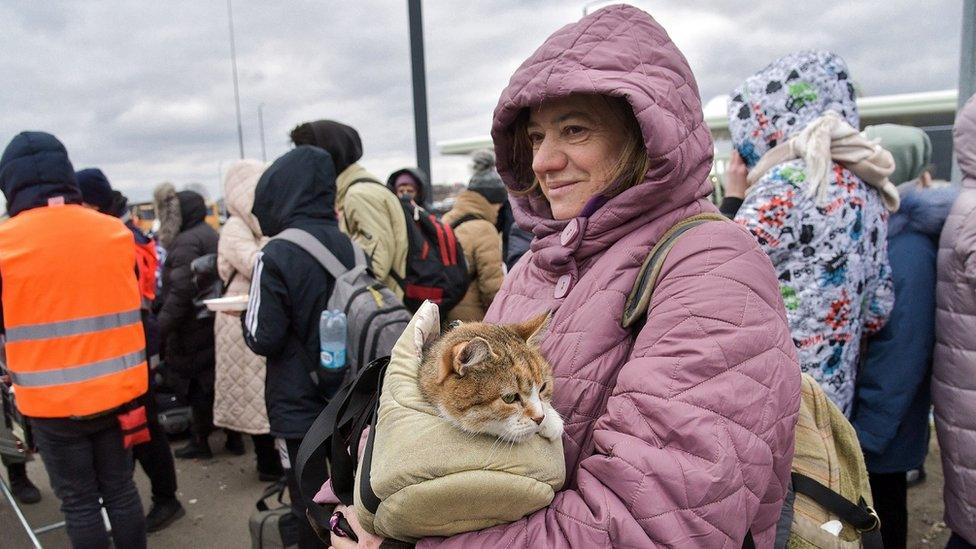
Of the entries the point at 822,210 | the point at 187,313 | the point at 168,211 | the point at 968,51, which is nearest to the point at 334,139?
the point at 187,313

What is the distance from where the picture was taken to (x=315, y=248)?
314cm

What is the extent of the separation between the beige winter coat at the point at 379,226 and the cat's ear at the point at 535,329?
2531 millimetres

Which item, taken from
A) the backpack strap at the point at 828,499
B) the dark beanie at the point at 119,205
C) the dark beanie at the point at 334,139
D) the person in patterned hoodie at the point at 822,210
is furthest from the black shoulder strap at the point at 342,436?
the dark beanie at the point at 119,205

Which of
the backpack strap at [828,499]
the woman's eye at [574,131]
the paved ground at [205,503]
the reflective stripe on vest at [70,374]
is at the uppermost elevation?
the woman's eye at [574,131]

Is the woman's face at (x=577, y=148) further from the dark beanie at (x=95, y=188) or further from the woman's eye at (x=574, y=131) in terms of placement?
the dark beanie at (x=95, y=188)

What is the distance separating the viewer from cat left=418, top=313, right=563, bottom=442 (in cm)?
124

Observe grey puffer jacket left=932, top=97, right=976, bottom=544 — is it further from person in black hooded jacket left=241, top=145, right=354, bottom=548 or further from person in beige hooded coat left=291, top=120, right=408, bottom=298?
person in beige hooded coat left=291, top=120, right=408, bottom=298

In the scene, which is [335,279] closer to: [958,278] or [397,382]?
[397,382]

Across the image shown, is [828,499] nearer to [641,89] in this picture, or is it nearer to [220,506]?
[641,89]

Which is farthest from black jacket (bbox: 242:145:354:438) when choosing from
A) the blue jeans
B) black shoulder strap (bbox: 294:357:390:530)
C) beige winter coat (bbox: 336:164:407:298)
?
black shoulder strap (bbox: 294:357:390:530)

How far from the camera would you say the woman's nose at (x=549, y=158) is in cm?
150

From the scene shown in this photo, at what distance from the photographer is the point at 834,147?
2432 mm

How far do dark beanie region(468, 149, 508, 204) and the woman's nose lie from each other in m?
3.88

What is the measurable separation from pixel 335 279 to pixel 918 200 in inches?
117
